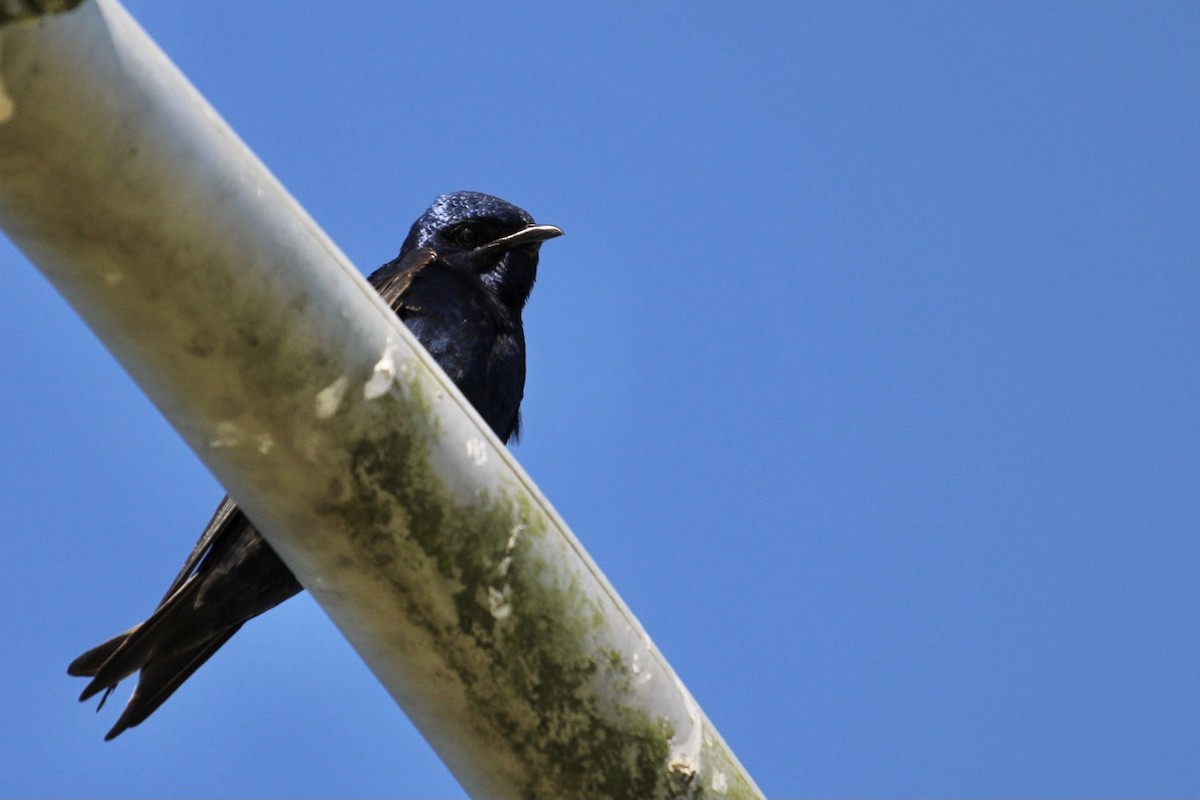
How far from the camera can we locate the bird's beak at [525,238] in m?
6.17

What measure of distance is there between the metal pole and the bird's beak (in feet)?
11.9

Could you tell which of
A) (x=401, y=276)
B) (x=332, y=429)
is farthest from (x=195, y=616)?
(x=332, y=429)

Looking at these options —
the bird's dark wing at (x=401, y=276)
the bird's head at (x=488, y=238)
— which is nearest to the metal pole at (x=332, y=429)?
the bird's dark wing at (x=401, y=276)

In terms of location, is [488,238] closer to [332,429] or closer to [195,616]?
[195,616]

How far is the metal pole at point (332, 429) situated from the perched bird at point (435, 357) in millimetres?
1831

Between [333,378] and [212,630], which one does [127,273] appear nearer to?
[333,378]

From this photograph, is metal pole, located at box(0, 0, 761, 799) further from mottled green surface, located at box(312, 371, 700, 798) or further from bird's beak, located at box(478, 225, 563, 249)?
bird's beak, located at box(478, 225, 563, 249)

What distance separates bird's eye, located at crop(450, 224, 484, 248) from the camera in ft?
20.4

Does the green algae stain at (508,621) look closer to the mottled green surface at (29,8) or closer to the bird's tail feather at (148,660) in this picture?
the mottled green surface at (29,8)

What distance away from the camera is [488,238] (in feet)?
20.5

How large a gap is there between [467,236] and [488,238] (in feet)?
0.28

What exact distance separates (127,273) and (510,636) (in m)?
0.82

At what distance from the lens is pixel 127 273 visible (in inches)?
79.5

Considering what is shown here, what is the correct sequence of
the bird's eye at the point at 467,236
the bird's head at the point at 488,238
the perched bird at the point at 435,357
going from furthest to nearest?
the bird's eye at the point at 467,236 < the bird's head at the point at 488,238 < the perched bird at the point at 435,357
